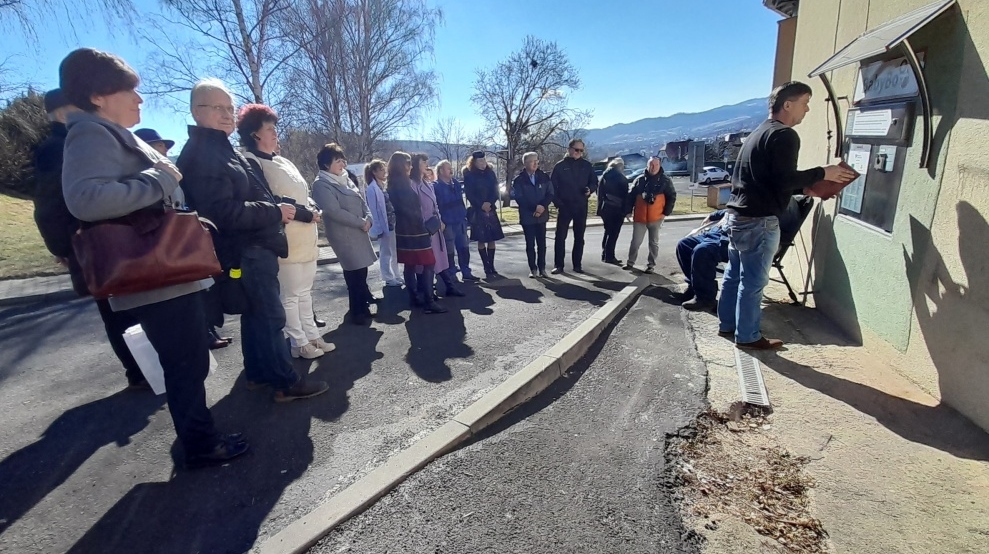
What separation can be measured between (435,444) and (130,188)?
1.98m

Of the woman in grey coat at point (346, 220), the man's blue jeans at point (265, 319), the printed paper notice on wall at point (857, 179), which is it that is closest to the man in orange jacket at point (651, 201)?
the printed paper notice on wall at point (857, 179)

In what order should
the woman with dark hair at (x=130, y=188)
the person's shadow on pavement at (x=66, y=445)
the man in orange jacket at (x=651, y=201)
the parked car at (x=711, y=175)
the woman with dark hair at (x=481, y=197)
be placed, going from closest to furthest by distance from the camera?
the woman with dark hair at (x=130, y=188)
the person's shadow on pavement at (x=66, y=445)
the woman with dark hair at (x=481, y=197)
the man in orange jacket at (x=651, y=201)
the parked car at (x=711, y=175)

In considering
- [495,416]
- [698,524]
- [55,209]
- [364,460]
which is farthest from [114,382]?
[698,524]

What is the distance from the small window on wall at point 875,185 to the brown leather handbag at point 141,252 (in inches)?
187

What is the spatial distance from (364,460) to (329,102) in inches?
697

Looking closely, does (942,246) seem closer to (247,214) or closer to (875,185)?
(875,185)

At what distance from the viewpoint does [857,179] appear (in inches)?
158

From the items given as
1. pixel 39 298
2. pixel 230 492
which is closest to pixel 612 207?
pixel 230 492

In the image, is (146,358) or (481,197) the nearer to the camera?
(146,358)

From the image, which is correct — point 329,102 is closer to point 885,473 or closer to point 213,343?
point 213,343

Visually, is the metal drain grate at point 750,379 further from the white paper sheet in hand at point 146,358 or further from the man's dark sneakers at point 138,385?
the man's dark sneakers at point 138,385

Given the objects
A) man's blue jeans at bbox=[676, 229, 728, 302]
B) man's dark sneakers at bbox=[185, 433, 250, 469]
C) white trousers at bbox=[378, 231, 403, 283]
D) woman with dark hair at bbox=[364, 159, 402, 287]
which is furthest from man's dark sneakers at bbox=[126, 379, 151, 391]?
man's blue jeans at bbox=[676, 229, 728, 302]

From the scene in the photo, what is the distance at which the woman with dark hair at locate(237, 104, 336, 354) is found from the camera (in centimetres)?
326

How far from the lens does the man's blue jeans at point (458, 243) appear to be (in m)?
6.57
